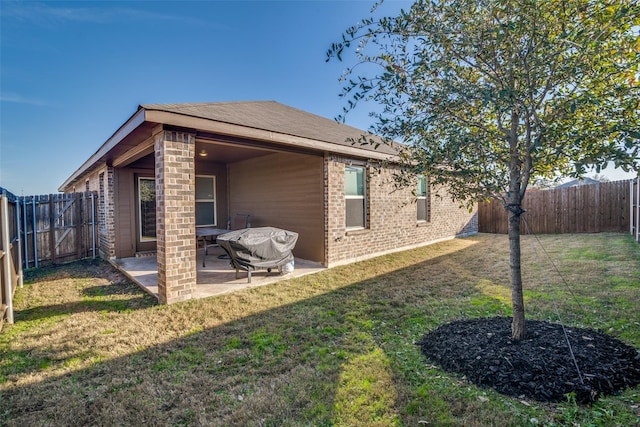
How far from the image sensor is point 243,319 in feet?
12.9

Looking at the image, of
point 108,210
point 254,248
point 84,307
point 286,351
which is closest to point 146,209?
point 108,210

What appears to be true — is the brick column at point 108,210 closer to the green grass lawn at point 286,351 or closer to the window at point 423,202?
the green grass lawn at point 286,351

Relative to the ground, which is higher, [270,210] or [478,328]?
[270,210]

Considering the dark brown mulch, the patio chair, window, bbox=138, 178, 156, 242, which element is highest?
window, bbox=138, 178, 156, 242

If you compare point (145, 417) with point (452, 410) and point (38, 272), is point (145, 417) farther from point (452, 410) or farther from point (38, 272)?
point (38, 272)

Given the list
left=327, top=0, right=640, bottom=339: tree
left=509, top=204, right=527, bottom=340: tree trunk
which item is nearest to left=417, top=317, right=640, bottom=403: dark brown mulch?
left=509, top=204, right=527, bottom=340: tree trunk

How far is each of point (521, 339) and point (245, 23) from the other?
1032 cm

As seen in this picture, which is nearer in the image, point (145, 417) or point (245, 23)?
point (145, 417)

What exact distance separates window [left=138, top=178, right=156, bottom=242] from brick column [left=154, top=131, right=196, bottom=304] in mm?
4817

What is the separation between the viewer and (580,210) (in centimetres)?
1180

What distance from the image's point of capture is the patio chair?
5391mm

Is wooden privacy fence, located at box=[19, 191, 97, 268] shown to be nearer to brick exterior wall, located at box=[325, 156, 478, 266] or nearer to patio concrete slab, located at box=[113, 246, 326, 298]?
patio concrete slab, located at box=[113, 246, 326, 298]

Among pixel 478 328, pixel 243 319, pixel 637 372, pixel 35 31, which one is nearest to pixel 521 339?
pixel 478 328

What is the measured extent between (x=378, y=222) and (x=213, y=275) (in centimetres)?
449
